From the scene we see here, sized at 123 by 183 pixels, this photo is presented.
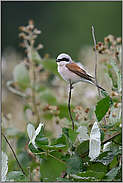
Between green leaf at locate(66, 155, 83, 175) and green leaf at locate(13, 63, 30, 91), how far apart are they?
0.72 meters

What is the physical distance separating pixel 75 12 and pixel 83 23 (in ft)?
4.32

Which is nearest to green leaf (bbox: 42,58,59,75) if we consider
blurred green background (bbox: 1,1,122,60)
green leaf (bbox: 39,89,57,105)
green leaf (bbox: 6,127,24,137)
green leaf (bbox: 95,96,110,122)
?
green leaf (bbox: 39,89,57,105)

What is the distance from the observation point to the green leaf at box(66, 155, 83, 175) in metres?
0.55

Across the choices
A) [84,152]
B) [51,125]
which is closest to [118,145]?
[84,152]

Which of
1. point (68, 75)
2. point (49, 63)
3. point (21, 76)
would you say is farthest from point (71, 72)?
point (21, 76)

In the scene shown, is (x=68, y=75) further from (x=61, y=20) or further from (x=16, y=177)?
(x=61, y=20)

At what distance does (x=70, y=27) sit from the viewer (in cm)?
1073

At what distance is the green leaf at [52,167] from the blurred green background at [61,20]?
829 cm

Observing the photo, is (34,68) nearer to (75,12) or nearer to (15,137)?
(15,137)

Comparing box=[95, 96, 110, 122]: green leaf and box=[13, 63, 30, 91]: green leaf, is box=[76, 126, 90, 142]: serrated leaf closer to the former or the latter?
box=[95, 96, 110, 122]: green leaf

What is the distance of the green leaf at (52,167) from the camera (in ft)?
1.90

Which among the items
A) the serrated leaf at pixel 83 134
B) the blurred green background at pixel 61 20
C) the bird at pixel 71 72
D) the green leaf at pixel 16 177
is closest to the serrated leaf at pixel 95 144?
the serrated leaf at pixel 83 134

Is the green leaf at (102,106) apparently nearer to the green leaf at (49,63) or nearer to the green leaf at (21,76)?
the green leaf at (49,63)

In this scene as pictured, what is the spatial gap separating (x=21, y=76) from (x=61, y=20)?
1017 centimetres
